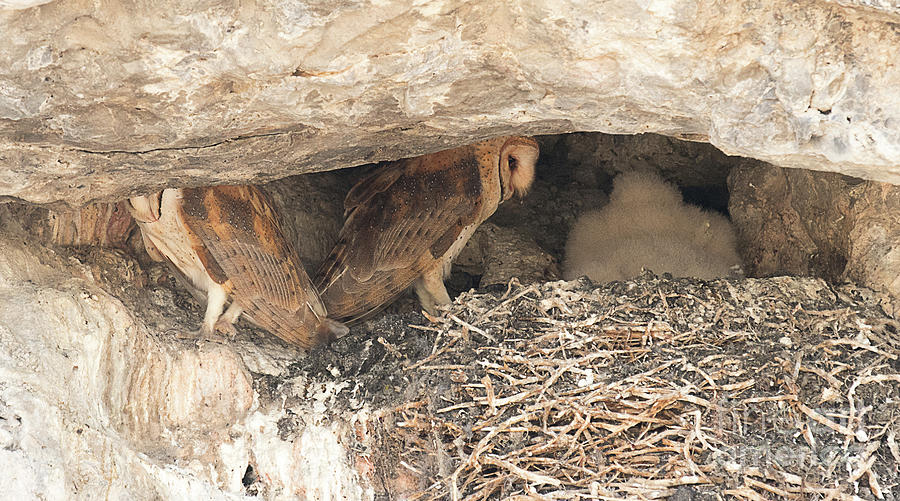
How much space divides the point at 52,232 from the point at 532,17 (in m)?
1.85

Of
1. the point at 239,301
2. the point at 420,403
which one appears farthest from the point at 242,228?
the point at 420,403

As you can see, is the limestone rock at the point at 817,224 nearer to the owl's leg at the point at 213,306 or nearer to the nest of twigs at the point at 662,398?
the nest of twigs at the point at 662,398

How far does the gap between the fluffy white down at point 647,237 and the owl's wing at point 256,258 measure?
116cm

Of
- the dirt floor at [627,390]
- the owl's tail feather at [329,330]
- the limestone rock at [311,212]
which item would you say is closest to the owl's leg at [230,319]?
the dirt floor at [627,390]

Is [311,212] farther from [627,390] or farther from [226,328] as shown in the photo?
[627,390]

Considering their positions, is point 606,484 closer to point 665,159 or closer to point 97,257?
point 97,257

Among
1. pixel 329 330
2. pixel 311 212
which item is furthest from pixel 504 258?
pixel 329 330

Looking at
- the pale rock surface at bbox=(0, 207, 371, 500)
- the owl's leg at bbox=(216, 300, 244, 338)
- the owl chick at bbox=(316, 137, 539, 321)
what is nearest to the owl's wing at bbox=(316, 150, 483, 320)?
the owl chick at bbox=(316, 137, 539, 321)

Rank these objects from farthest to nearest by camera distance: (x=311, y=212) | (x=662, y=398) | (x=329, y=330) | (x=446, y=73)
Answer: (x=311, y=212) < (x=329, y=330) < (x=662, y=398) < (x=446, y=73)

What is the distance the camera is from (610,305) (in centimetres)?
301

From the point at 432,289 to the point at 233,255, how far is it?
0.97 meters

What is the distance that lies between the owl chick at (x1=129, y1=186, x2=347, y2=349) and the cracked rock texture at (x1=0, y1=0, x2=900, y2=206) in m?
0.85

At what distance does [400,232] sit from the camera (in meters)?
3.60

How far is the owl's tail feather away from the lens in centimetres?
334
